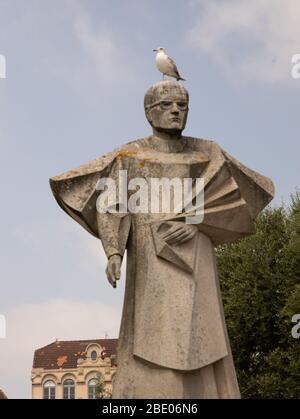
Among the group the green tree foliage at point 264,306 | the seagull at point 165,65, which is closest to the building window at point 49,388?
the green tree foliage at point 264,306

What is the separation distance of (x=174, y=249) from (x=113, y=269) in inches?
26.6

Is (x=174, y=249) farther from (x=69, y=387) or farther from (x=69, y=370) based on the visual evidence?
(x=69, y=387)

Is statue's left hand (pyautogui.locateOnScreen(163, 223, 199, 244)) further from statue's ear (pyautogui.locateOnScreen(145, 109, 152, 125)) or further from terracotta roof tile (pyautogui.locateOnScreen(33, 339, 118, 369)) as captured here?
terracotta roof tile (pyautogui.locateOnScreen(33, 339, 118, 369))

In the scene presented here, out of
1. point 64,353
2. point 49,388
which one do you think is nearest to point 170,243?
point 49,388

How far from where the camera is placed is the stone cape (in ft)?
30.6

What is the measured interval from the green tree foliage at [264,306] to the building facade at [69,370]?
171ft

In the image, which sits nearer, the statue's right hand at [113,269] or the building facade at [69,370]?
the statue's right hand at [113,269]

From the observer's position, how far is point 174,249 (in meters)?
9.62

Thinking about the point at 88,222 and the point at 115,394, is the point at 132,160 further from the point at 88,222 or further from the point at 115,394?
the point at 115,394

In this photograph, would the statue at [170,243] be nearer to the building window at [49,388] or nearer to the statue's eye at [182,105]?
the statue's eye at [182,105]

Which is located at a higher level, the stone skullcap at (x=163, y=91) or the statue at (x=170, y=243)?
the stone skullcap at (x=163, y=91)

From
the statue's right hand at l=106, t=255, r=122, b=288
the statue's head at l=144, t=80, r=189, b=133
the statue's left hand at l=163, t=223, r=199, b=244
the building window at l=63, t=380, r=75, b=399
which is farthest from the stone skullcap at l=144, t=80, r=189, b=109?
the building window at l=63, t=380, r=75, b=399

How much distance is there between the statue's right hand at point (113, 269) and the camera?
30.7ft

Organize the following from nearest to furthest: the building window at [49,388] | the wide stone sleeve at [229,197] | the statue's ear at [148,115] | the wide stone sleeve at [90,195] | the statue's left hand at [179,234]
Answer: the statue's left hand at [179,234], the wide stone sleeve at [90,195], the wide stone sleeve at [229,197], the statue's ear at [148,115], the building window at [49,388]
